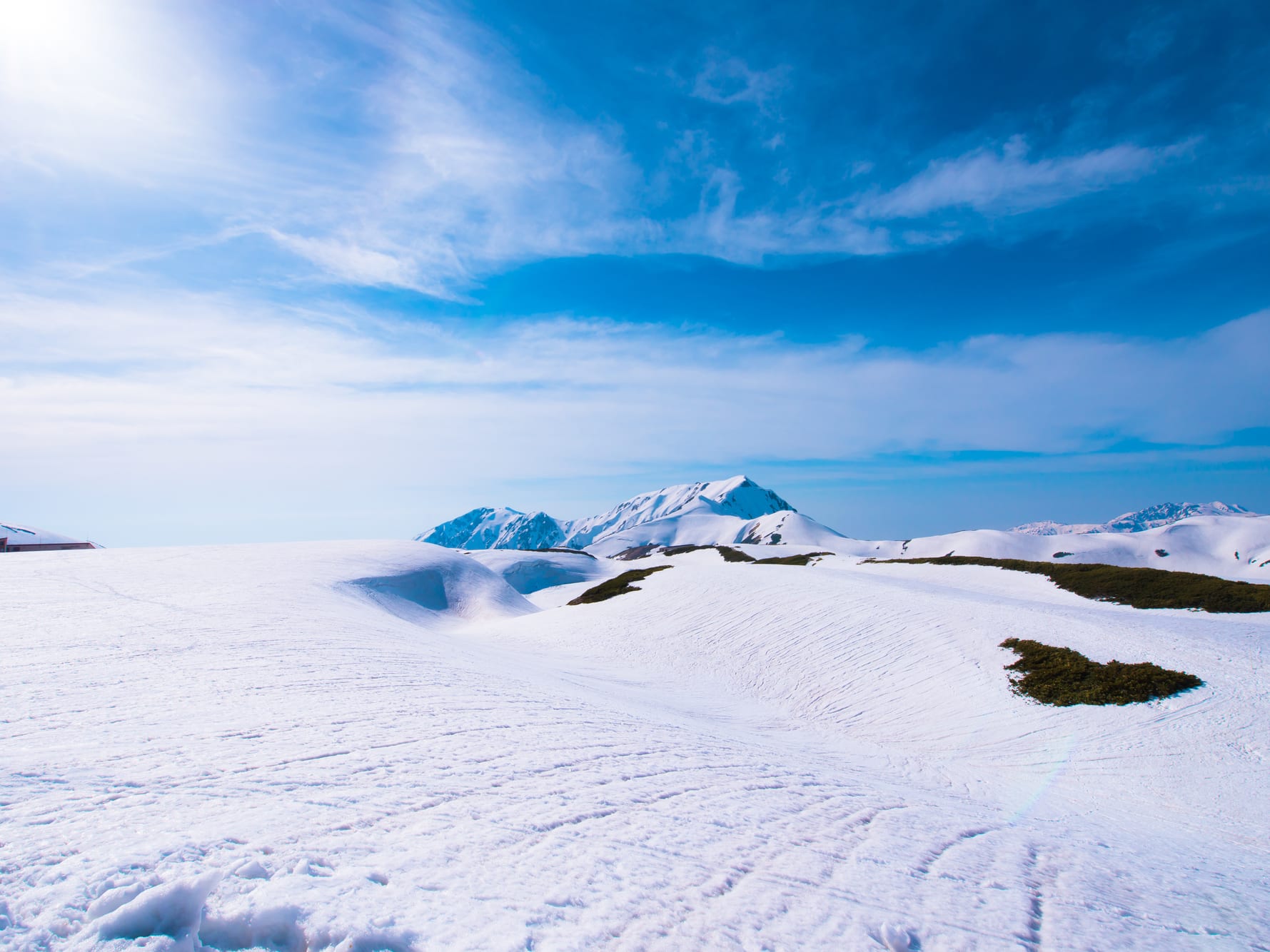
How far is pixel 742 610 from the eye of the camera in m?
25.2

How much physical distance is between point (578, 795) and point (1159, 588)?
2961 cm

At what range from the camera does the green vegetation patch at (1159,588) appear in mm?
21500

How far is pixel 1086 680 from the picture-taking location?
14.3 m

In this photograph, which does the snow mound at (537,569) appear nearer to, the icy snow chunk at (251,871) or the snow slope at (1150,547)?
the snow slope at (1150,547)

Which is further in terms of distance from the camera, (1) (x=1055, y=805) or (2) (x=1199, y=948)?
(1) (x=1055, y=805)

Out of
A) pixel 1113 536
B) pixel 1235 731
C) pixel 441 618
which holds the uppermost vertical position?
pixel 1113 536

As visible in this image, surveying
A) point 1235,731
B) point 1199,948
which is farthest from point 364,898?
point 1235,731

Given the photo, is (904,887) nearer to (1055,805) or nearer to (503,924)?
(503,924)

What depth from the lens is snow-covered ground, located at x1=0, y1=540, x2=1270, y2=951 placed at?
3.46 m

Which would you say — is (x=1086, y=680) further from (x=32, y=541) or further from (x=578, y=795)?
(x=32, y=541)

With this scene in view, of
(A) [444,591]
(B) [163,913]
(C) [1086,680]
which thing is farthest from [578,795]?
(A) [444,591]

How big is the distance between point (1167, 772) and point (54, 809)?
52.1ft

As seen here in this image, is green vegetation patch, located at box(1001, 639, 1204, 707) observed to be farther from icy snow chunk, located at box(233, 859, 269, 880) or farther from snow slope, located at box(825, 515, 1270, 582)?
snow slope, located at box(825, 515, 1270, 582)

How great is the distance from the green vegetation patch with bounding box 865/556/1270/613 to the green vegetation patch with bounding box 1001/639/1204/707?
11445 mm
